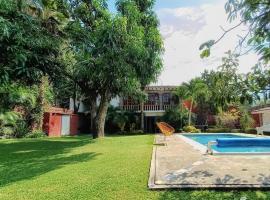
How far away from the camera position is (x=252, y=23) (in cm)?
361

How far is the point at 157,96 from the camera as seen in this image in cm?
3631

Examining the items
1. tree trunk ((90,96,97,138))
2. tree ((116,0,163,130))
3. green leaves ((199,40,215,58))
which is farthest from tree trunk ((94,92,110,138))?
green leaves ((199,40,215,58))

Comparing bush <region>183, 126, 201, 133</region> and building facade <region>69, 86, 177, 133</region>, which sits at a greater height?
building facade <region>69, 86, 177, 133</region>

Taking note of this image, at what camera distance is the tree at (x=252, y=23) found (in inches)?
131

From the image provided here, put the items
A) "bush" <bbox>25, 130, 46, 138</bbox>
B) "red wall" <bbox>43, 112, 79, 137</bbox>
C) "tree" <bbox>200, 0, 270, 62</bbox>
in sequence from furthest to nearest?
"red wall" <bbox>43, 112, 79, 137</bbox> → "bush" <bbox>25, 130, 46, 138</bbox> → "tree" <bbox>200, 0, 270, 62</bbox>

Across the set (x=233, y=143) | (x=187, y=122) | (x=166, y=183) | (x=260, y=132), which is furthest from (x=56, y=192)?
(x=187, y=122)

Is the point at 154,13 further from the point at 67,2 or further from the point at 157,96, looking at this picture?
the point at 157,96

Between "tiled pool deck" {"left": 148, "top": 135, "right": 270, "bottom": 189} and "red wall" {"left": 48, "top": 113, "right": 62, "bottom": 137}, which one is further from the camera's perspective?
"red wall" {"left": 48, "top": 113, "right": 62, "bottom": 137}

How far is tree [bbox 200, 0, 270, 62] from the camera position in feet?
10.9

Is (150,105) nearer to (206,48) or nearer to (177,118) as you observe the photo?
(177,118)

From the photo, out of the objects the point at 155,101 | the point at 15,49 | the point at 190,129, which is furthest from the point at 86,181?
the point at 155,101

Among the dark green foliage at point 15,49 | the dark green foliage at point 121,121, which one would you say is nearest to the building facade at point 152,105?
the dark green foliage at point 121,121

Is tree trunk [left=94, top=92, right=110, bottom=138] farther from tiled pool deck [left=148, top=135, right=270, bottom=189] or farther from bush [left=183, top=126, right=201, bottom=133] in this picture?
bush [left=183, top=126, right=201, bottom=133]

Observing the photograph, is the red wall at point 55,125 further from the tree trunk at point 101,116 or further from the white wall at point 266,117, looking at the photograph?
the white wall at point 266,117
